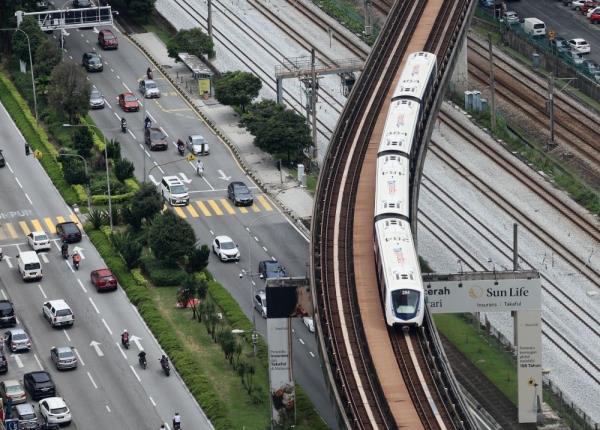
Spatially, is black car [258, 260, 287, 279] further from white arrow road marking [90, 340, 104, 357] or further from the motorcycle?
the motorcycle

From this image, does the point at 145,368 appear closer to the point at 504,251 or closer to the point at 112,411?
the point at 112,411

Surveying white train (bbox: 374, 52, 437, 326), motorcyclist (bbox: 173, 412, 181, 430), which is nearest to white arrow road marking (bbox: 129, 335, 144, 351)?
motorcyclist (bbox: 173, 412, 181, 430)

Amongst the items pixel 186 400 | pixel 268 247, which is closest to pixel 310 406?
pixel 186 400

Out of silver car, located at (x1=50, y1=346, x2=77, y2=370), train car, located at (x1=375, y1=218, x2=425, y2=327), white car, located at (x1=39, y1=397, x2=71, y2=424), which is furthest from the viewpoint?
silver car, located at (x1=50, y1=346, x2=77, y2=370)

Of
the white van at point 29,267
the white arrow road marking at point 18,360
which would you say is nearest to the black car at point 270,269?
the white van at point 29,267

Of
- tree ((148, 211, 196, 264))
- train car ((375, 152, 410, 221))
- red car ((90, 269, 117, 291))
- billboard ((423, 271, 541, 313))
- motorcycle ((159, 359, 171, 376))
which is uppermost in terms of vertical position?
train car ((375, 152, 410, 221))

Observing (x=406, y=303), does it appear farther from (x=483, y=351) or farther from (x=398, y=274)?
(x=483, y=351)
